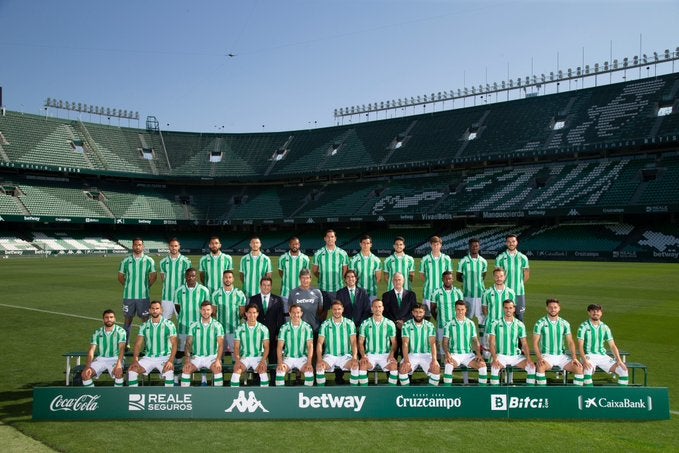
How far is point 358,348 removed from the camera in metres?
8.33

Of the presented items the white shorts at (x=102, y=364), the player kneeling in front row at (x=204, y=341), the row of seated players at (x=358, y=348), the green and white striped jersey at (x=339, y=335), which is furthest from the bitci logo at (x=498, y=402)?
the white shorts at (x=102, y=364)

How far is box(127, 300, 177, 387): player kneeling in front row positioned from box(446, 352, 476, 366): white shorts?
413cm

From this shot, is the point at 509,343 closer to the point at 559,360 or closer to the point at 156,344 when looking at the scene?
the point at 559,360

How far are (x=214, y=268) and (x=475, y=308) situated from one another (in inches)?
188

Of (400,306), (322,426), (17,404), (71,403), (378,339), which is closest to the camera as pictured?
(322,426)

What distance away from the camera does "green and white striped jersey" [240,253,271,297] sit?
964 centimetres

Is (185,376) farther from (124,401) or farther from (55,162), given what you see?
(55,162)

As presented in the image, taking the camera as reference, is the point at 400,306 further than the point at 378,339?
Yes

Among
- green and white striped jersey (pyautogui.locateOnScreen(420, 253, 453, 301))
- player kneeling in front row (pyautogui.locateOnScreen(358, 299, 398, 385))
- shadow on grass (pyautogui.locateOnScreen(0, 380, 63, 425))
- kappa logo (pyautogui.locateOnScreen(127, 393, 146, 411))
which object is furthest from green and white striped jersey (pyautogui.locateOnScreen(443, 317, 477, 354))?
shadow on grass (pyautogui.locateOnScreen(0, 380, 63, 425))

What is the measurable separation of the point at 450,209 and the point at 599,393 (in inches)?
1692

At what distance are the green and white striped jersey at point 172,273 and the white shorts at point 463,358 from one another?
16.2ft

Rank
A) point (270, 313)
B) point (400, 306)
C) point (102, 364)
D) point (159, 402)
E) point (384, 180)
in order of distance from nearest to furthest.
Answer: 1. point (159, 402)
2. point (102, 364)
3. point (270, 313)
4. point (400, 306)
5. point (384, 180)

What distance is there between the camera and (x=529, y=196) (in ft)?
152

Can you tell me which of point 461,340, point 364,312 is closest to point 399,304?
point 364,312
